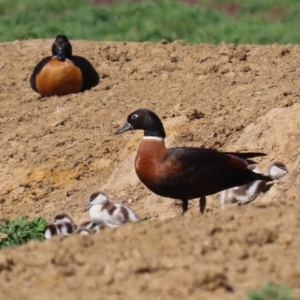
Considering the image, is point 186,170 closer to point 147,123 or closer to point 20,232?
point 147,123

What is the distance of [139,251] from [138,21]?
1412 cm

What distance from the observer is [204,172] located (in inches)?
353

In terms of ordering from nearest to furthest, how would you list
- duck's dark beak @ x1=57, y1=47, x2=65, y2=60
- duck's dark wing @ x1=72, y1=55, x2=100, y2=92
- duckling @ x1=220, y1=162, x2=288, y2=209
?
duckling @ x1=220, y1=162, x2=288, y2=209, duck's dark wing @ x1=72, y1=55, x2=100, y2=92, duck's dark beak @ x1=57, y1=47, x2=65, y2=60

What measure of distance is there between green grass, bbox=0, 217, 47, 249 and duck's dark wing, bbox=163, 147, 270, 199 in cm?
124

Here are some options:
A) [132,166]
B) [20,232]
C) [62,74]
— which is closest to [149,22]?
[62,74]

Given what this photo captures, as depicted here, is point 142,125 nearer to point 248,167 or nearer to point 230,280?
point 248,167

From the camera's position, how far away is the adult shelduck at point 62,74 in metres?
13.4

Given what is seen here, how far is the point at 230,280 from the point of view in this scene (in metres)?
5.28

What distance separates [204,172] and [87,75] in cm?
474

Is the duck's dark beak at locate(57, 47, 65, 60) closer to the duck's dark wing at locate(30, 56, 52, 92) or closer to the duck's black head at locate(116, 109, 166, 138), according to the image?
the duck's dark wing at locate(30, 56, 52, 92)

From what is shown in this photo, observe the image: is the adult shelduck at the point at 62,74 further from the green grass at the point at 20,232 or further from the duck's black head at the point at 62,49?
the green grass at the point at 20,232

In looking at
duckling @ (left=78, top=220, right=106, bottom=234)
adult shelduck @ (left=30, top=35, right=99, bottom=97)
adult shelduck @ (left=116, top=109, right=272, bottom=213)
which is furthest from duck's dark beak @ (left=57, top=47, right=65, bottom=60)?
duckling @ (left=78, top=220, right=106, bottom=234)

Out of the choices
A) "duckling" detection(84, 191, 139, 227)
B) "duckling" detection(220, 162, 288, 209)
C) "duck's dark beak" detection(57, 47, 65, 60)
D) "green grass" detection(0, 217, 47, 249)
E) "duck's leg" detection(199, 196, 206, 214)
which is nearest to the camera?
"green grass" detection(0, 217, 47, 249)

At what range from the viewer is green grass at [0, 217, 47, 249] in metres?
8.83
